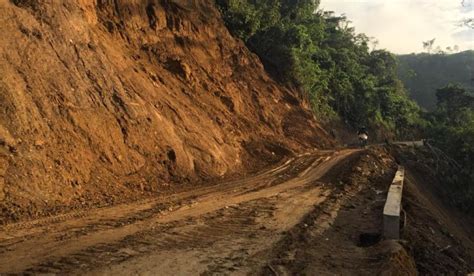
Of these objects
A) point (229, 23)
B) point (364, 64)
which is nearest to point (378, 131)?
point (229, 23)

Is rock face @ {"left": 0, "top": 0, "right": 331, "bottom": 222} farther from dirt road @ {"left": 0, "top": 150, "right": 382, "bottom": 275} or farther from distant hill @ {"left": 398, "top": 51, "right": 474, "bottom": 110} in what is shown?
distant hill @ {"left": 398, "top": 51, "right": 474, "bottom": 110}

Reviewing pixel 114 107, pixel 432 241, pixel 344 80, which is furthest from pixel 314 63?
pixel 432 241

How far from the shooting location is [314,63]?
34.0 metres

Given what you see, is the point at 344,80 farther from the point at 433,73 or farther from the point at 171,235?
the point at 433,73

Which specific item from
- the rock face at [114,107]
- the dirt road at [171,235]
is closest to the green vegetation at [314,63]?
the rock face at [114,107]

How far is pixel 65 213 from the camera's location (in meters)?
8.62

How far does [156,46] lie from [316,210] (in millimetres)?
11312

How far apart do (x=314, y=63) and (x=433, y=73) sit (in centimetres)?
7875

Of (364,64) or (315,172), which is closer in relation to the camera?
(315,172)

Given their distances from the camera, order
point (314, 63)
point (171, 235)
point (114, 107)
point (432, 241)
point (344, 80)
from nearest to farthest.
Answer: point (171, 235), point (432, 241), point (114, 107), point (314, 63), point (344, 80)

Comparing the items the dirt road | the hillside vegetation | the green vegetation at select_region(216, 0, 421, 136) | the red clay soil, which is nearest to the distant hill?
the hillside vegetation

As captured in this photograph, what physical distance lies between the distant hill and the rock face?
7488 cm

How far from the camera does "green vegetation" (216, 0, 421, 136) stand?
93.0ft

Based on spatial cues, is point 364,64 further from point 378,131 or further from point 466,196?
point 466,196
